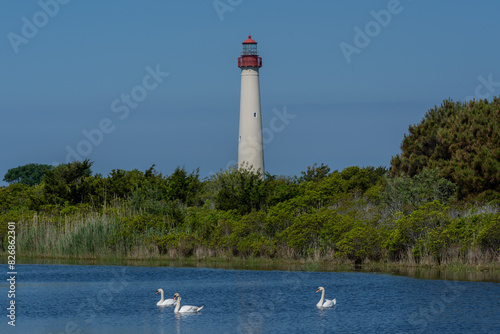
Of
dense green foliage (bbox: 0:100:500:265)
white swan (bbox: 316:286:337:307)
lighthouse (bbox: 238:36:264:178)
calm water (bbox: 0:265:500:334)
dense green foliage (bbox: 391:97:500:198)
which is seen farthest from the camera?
lighthouse (bbox: 238:36:264:178)

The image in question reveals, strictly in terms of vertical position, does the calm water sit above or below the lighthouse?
below

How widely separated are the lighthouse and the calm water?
27.1 m

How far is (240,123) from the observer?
6625 centimetres

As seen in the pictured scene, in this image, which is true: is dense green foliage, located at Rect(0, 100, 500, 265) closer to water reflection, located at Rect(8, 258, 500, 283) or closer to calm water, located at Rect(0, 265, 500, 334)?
water reflection, located at Rect(8, 258, 500, 283)

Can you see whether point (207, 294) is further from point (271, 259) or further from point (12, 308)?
point (271, 259)

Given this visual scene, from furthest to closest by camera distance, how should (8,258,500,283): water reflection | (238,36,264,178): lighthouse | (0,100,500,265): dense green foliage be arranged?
1. (238,36,264,178): lighthouse
2. (0,100,500,265): dense green foliage
3. (8,258,500,283): water reflection

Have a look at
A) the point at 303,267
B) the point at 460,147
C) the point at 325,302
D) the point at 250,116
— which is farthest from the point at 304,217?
the point at 250,116

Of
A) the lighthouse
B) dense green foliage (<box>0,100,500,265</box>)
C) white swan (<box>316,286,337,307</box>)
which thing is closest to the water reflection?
dense green foliage (<box>0,100,500,265</box>)

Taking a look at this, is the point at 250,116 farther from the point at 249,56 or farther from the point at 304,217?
the point at 304,217

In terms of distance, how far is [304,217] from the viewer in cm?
4122

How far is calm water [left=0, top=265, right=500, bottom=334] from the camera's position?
25.3 meters

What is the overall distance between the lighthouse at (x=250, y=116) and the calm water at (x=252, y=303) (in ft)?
88.8

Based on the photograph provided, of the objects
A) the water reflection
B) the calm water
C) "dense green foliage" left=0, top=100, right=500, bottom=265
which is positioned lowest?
the calm water

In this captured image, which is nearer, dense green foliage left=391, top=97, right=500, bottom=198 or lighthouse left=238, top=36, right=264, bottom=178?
dense green foliage left=391, top=97, right=500, bottom=198
